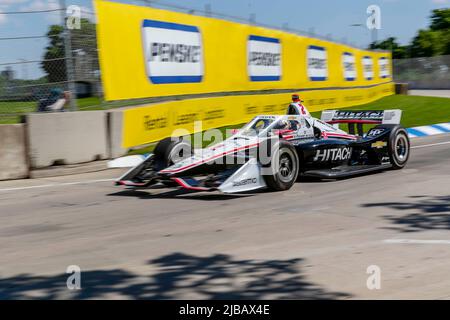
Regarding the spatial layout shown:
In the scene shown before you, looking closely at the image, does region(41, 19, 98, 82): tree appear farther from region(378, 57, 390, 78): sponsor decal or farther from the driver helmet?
Result: region(378, 57, 390, 78): sponsor decal

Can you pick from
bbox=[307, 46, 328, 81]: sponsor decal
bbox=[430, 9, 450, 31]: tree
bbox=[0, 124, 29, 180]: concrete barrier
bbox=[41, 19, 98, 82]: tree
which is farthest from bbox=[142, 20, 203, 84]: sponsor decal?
bbox=[430, 9, 450, 31]: tree

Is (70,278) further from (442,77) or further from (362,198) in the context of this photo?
(442,77)

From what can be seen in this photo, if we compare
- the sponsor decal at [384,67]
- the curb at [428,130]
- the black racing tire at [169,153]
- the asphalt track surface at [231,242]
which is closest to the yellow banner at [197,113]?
the black racing tire at [169,153]

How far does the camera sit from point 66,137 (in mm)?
11117

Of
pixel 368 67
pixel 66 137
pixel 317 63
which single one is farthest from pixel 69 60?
pixel 368 67

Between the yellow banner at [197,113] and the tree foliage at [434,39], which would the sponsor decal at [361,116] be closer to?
the yellow banner at [197,113]

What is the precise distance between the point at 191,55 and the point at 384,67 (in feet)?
78.0

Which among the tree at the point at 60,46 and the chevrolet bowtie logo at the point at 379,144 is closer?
the chevrolet bowtie logo at the point at 379,144

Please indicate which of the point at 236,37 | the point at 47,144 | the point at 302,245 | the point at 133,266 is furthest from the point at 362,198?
the point at 236,37

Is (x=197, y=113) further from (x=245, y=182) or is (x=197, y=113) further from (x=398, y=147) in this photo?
(x=245, y=182)

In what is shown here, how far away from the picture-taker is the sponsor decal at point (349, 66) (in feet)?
91.5

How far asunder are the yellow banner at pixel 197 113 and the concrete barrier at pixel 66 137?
0.69 meters

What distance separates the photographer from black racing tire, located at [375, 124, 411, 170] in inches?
407
